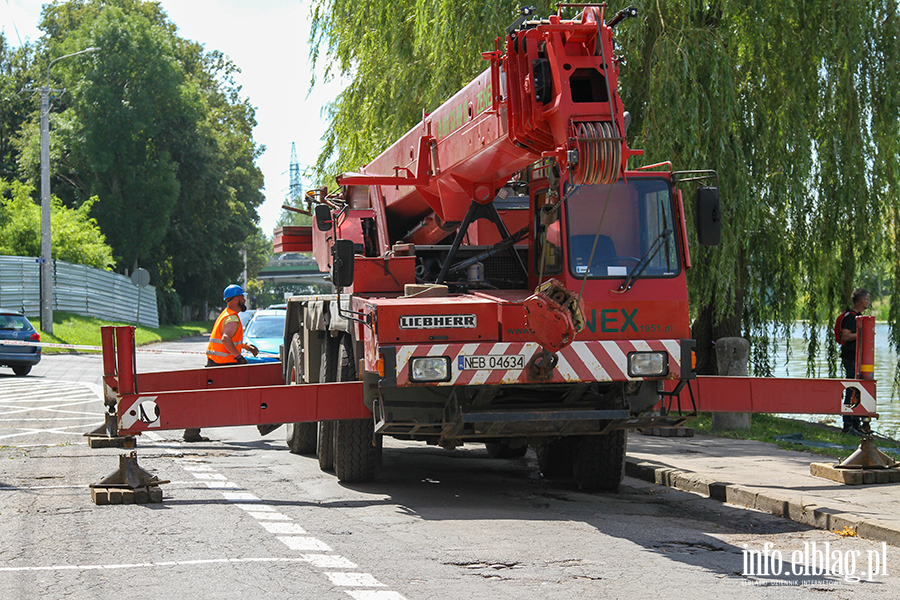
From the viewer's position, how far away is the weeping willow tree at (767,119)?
45.9ft

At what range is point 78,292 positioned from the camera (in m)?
44.7

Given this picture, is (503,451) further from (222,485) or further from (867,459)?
(867,459)

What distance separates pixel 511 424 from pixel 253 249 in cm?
9665

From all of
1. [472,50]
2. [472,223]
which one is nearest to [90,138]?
[472,50]

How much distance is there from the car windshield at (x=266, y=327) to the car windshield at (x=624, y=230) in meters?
11.6

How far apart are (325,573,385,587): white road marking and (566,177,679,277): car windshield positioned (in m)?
3.47

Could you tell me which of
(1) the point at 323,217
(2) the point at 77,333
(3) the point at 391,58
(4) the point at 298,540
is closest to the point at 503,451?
(1) the point at 323,217

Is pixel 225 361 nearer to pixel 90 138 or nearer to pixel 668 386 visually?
pixel 668 386

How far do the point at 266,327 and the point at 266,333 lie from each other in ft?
1.24

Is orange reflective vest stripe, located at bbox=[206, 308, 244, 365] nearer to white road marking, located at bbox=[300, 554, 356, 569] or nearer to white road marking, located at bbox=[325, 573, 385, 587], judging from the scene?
white road marking, located at bbox=[300, 554, 356, 569]

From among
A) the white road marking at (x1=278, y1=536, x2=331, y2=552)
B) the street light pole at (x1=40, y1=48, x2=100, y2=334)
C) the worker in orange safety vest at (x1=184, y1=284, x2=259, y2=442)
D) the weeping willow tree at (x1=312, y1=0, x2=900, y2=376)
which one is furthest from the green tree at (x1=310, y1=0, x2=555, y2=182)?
the street light pole at (x1=40, y1=48, x2=100, y2=334)

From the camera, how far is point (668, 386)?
849cm

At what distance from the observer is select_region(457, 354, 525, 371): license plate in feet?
26.2

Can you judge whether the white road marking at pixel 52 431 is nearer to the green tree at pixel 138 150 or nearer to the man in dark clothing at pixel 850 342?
the man in dark clothing at pixel 850 342
